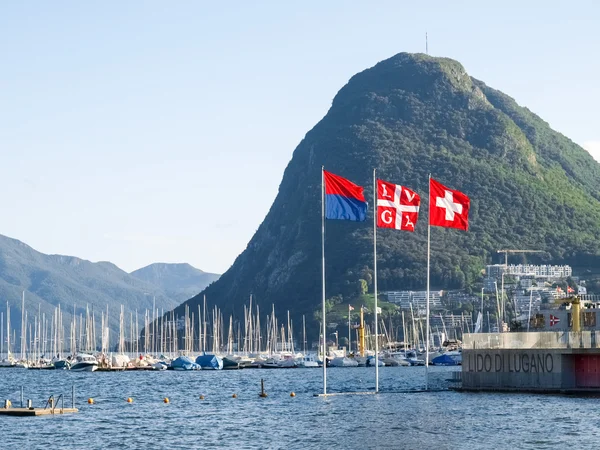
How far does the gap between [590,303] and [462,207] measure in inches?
1092

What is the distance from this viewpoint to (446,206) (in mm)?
81312

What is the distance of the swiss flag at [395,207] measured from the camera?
256ft

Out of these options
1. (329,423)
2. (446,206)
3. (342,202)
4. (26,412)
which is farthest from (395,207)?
(26,412)

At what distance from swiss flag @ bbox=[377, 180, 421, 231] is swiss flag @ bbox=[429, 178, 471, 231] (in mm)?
2250

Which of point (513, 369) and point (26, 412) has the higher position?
point (513, 369)

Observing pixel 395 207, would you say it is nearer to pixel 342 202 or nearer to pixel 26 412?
pixel 342 202

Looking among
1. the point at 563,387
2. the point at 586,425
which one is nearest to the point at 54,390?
the point at 563,387

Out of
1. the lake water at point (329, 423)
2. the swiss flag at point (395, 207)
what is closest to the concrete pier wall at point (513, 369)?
the lake water at point (329, 423)

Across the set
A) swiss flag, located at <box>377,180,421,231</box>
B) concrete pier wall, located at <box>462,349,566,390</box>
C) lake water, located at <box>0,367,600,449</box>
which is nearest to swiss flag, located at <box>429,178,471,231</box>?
swiss flag, located at <box>377,180,421,231</box>

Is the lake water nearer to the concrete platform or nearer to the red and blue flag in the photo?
the concrete platform

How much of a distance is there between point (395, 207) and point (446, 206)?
14.8ft

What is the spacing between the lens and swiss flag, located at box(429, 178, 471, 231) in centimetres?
8088

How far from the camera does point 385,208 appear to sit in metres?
78.1

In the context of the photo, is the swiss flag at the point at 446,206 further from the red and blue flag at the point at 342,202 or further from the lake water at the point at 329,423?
the lake water at the point at 329,423
